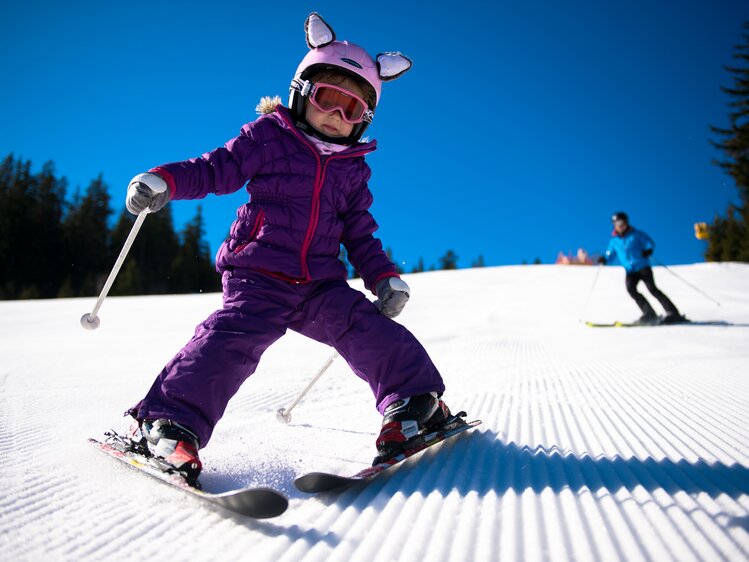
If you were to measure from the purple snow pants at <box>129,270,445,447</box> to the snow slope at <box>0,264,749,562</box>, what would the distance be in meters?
0.22

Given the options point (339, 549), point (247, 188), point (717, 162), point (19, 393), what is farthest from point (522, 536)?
point (717, 162)

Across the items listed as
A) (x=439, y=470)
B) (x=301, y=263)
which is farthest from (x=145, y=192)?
(x=439, y=470)

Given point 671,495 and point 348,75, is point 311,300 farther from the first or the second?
point 671,495

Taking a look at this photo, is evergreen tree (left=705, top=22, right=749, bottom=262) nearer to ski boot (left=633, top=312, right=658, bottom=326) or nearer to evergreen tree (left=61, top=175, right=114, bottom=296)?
ski boot (left=633, top=312, right=658, bottom=326)

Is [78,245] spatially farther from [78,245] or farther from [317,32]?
[317,32]

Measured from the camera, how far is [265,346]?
1789mm

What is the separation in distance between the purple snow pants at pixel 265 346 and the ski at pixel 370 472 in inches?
6.2

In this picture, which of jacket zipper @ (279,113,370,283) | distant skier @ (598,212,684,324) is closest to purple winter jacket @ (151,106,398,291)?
jacket zipper @ (279,113,370,283)

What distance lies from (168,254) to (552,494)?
54.2m

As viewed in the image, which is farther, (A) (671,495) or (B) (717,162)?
(B) (717,162)

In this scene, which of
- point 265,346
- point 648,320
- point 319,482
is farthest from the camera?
point 648,320

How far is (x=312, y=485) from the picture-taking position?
1.22 meters

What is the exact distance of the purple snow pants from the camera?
60.2 inches

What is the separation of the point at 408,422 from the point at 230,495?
71cm
